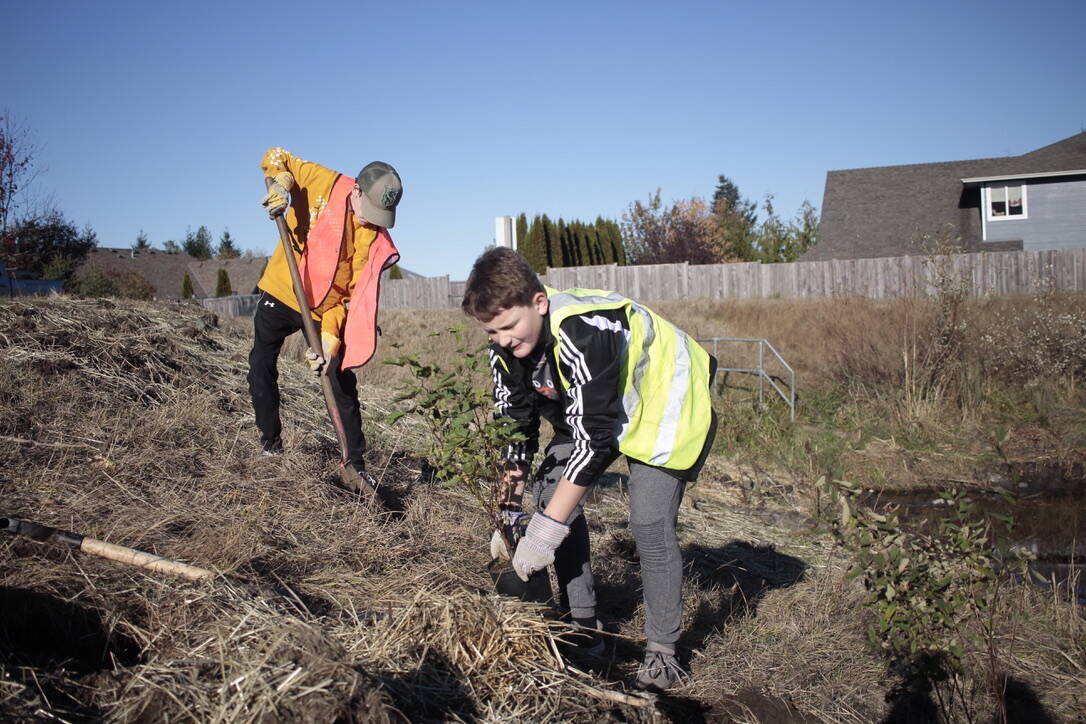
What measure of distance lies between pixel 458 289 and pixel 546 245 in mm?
6542

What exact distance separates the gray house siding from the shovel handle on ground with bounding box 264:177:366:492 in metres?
28.3

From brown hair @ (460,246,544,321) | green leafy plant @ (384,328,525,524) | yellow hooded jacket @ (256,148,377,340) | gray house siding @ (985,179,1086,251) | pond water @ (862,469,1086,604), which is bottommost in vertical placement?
pond water @ (862,469,1086,604)

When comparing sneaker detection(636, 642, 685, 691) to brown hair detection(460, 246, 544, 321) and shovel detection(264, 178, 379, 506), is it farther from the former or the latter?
shovel detection(264, 178, 379, 506)

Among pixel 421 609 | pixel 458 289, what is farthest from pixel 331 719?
pixel 458 289

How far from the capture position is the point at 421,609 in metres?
2.61

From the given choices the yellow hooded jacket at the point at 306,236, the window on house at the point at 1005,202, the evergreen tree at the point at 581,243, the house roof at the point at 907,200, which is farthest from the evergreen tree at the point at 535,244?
the yellow hooded jacket at the point at 306,236

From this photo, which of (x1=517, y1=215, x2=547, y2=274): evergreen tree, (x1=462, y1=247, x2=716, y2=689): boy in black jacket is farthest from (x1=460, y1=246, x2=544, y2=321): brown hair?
(x1=517, y1=215, x2=547, y2=274): evergreen tree

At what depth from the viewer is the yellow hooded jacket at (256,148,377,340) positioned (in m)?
4.38

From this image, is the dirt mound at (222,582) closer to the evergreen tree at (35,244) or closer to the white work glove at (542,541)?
the white work glove at (542,541)

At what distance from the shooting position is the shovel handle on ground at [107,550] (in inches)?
107

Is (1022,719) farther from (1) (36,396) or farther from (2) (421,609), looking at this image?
(1) (36,396)

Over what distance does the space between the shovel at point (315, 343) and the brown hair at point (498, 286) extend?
5.79 ft

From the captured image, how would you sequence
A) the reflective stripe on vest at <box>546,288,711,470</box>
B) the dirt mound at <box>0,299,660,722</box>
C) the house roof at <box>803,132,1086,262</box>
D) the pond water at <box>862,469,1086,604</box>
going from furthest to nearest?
the house roof at <box>803,132,1086,262</box>
the pond water at <box>862,469,1086,604</box>
the reflective stripe on vest at <box>546,288,711,470</box>
the dirt mound at <box>0,299,660,722</box>

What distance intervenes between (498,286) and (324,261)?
1992mm
